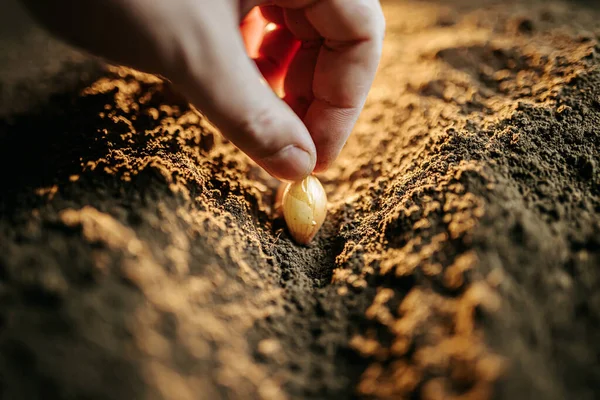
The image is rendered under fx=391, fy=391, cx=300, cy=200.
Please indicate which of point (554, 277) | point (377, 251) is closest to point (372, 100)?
point (377, 251)

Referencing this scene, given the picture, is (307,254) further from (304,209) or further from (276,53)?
(276,53)

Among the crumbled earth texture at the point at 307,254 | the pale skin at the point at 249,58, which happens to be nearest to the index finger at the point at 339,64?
the pale skin at the point at 249,58

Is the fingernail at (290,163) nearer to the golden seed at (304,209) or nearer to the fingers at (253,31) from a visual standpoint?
the golden seed at (304,209)

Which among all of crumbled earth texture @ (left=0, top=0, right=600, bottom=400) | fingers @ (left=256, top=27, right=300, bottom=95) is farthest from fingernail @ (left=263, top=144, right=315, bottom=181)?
fingers @ (left=256, top=27, right=300, bottom=95)

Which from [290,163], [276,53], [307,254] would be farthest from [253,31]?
[307,254]

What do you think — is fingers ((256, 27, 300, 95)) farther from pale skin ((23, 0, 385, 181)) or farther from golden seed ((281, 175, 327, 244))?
golden seed ((281, 175, 327, 244))

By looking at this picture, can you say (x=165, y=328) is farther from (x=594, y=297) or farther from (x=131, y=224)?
(x=594, y=297)
